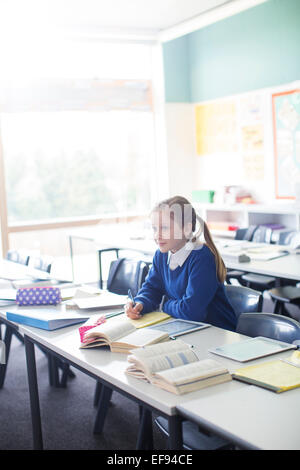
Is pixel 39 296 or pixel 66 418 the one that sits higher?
pixel 39 296

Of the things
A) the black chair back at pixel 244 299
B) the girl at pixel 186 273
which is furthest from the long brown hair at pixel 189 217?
the black chair back at pixel 244 299

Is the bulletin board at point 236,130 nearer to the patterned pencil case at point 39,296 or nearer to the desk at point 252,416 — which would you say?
the patterned pencil case at point 39,296

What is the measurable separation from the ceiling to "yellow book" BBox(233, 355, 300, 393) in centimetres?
464

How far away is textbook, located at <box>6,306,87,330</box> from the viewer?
101 inches

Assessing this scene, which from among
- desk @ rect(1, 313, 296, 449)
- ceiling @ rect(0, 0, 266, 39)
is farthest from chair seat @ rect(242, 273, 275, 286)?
ceiling @ rect(0, 0, 266, 39)

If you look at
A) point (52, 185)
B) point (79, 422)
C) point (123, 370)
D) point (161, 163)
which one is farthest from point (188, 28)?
point (123, 370)

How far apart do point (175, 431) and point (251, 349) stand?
1.89 ft

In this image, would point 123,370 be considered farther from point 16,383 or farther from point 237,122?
point 237,122

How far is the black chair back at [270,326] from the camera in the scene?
2.22 metres

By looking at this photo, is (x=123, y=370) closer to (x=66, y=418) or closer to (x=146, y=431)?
(x=146, y=431)

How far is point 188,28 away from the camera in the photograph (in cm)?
647

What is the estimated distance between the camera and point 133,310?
2627 millimetres

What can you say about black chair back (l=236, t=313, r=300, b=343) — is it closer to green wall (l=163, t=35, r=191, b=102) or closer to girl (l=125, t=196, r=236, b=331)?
girl (l=125, t=196, r=236, b=331)

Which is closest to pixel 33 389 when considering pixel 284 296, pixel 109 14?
pixel 284 296
